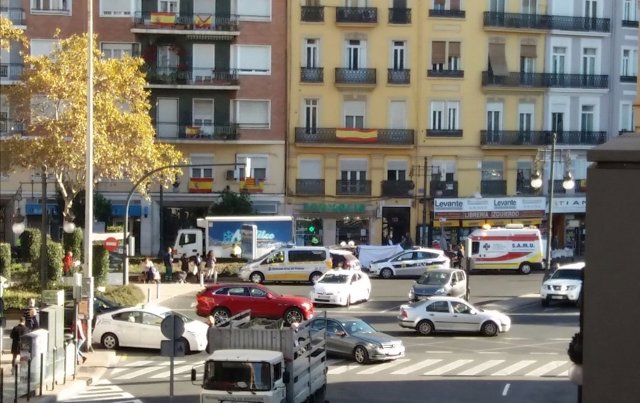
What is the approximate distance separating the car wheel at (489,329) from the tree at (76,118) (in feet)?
48.7

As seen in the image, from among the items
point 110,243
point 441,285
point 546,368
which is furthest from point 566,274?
point 110,243

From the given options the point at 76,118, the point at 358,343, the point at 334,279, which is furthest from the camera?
the point at 334,279

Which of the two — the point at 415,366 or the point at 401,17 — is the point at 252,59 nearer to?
the point at 401,17

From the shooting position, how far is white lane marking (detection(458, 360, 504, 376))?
2553 centimetres

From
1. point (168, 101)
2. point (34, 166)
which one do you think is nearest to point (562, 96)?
point (168, 101)

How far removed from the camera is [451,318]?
31.4m

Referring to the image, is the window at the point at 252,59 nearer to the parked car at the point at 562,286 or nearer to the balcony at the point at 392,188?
the balcony at the point at 392,188

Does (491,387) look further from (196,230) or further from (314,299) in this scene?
(196,230)

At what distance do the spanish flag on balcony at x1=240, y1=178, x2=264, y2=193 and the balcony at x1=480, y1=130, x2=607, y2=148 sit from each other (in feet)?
39.6

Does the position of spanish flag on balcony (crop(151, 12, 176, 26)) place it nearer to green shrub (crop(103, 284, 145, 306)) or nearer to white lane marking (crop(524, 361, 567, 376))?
green shrub (crop(103, 284, 145, 306))

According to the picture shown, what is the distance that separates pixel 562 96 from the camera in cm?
5806

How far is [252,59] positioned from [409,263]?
15.1 meters

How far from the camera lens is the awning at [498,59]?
5688 cm

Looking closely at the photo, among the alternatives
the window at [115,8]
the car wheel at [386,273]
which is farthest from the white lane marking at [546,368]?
the window at [115,8]
